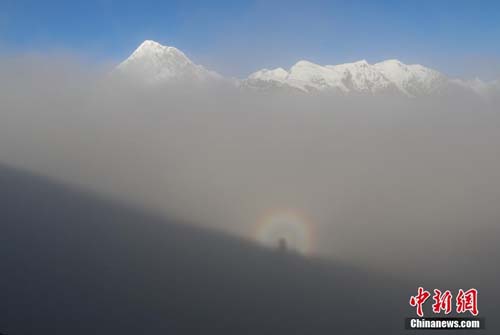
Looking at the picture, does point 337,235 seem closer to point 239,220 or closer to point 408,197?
point 239,220

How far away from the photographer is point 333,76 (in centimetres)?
18488

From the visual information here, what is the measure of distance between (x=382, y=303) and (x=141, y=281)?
4731mm

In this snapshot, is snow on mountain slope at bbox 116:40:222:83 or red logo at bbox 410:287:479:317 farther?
snow on mountain slope at bbox 116:40:222:83

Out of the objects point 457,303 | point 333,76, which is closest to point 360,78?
point 333,76

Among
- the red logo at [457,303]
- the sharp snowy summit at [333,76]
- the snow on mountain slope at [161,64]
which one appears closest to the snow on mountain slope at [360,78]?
the sharp snowy summit at [333,76]

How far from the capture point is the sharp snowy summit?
475 ft

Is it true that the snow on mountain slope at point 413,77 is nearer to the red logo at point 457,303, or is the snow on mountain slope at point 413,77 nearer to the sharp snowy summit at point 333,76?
the sharp snowy summit at point 333,76

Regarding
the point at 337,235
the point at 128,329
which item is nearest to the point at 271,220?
the point at 337,235

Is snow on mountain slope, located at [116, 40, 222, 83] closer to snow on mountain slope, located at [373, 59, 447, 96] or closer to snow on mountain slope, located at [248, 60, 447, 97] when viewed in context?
snow on mountain slope, located at [248, 60, 447, 97]

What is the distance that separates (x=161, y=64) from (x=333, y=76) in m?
79.8

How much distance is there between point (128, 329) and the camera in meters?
6.03

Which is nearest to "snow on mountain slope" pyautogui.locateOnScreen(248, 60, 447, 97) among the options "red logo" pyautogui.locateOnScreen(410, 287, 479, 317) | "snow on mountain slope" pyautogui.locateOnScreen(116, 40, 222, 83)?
"snow on mountain slope" pyautogui.locateOnScreen(116, 40, 222, 83)

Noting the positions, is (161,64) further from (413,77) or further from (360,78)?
(413,77)

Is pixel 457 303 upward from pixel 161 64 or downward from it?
downward
